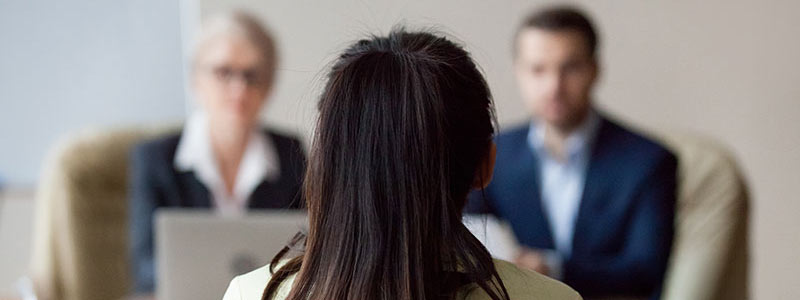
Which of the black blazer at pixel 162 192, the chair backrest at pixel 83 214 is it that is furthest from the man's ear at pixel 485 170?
the chair backrest at pixel 83 214

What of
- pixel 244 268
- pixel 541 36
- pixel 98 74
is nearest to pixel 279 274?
pixel 244 268

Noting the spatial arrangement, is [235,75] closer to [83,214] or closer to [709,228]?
[83,214]

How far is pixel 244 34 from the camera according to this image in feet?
8.51

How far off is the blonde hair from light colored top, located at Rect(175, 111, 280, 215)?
165 millimetres

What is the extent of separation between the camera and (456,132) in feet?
3.37

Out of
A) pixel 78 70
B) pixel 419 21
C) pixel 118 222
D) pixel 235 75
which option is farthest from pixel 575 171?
pixel 78 70

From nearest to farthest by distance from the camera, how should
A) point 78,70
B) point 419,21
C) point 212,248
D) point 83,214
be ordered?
point 212,248 < point 83,214 < point 419,21 < point 78,70

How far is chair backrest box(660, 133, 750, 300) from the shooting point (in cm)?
233

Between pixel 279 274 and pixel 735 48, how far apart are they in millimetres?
2473

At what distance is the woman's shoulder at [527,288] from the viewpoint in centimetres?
104

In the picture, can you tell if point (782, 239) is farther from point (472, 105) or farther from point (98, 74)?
point (472, 105)

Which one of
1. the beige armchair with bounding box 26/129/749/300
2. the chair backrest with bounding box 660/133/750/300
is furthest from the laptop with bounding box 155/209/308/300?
the chair backrest with bounding box 660/133/750/300

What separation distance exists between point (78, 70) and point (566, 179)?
1.63 metres

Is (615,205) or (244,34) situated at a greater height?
(244,34)
